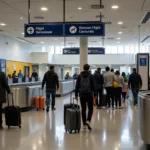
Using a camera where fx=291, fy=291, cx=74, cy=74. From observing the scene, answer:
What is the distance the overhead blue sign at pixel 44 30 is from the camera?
1058 cm

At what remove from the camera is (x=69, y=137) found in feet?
22.3

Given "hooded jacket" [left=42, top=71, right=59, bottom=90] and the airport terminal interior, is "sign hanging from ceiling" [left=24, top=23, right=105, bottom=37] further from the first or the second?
"hooded jacket" [left=42, top=71, right=59, bottom=90]

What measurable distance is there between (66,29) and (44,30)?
33.1 inches

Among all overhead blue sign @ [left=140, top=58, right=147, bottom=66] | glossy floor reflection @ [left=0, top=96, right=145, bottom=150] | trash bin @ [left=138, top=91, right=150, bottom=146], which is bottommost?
glossy floor reflection @ [left=0, top=96, right=145, bottom=150]

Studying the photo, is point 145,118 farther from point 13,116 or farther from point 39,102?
point 39,102

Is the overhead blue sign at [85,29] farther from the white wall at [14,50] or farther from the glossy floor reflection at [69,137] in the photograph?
the white wall at [14,50]

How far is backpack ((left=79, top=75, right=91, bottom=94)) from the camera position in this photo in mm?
7516

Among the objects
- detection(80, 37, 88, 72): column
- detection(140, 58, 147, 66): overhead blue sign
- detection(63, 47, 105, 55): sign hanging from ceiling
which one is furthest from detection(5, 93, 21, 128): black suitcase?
detection(63, 47, 105, 55): sign hanging from ceiling

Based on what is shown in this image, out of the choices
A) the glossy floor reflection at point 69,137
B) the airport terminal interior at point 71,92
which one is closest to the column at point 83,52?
the airport terminal interior at point 71,92

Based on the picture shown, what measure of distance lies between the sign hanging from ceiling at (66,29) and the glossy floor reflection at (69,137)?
3.21 meters

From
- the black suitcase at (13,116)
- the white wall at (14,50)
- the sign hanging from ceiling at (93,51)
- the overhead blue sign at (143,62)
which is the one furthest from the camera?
the white wall at (14,50)

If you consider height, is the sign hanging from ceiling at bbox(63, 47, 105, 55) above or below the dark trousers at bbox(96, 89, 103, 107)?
above

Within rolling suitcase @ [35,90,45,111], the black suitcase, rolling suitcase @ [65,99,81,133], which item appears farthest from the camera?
rolling suitcase @ [35,90,45,111]

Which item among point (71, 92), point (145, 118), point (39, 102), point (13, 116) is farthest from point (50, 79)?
point (145, 118)
